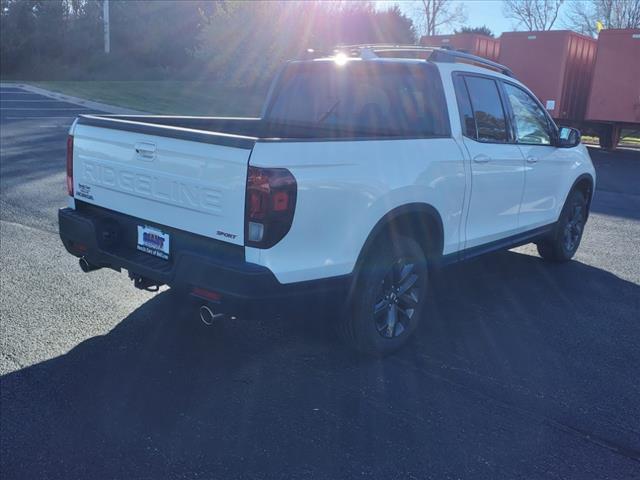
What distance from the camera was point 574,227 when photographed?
23.6 feet

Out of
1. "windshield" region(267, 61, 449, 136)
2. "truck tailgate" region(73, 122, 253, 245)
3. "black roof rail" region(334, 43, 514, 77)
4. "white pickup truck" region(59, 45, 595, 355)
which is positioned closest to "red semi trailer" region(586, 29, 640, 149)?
"white pickup truck" region(59, 45, 595, 355)

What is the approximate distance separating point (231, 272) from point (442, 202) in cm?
182

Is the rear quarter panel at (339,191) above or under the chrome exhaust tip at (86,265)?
above

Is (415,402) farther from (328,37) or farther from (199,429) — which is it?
(328,37)

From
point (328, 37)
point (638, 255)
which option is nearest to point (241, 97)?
point (328, 37)

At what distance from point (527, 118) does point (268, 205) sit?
3491 mm

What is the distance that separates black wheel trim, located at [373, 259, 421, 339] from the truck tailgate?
1247 millimetres

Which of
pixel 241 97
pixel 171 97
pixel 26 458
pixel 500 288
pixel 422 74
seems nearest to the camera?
pixel 26 458

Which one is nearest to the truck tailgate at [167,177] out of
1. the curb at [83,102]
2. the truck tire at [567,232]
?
the truck tire at [567,232]

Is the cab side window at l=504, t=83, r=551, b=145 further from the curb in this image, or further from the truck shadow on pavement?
the curb

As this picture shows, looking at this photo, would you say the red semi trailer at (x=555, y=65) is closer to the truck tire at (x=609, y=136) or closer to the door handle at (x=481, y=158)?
the truck tire at (x=609, y=136)

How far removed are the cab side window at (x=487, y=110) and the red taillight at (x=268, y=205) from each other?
2114 mm

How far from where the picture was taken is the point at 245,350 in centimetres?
451

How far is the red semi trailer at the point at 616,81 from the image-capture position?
60.3 feet
